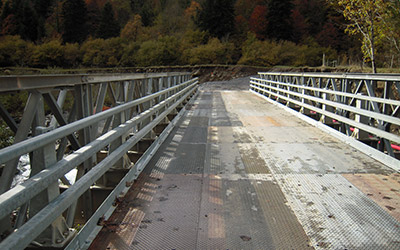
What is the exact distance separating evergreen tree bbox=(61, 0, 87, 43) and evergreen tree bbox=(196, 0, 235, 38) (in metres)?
35.1

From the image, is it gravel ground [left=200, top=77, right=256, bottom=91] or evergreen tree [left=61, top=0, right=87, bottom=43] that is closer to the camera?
gravel ground [left=200, top=77, right=256, bottom=91]

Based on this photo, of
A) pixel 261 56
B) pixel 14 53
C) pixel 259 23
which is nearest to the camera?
pixel 261 56

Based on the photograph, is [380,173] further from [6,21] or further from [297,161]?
[6,21]

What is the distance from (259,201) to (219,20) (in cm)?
6562

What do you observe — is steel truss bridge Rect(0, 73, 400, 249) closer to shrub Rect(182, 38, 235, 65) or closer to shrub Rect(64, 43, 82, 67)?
shrub Rect(182, 38, 235, 65)

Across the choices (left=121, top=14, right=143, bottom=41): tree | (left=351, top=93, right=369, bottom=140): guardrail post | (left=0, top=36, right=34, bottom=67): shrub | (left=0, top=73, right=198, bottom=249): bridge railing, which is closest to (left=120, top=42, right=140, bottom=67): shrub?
(left=121, top=14, right=143, bottom=41): tree

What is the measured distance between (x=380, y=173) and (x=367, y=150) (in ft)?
2.83

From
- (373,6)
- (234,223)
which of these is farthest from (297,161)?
(373,6)

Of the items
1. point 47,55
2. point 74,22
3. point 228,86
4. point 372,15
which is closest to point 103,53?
point 47,55

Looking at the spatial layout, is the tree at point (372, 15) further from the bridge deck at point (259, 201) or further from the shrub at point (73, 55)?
→ the shrub at point (73, 55)

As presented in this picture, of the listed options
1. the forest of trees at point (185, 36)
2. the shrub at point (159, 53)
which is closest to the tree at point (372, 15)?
the forest of trees at point (185, 36)

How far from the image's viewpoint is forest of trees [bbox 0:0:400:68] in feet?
168

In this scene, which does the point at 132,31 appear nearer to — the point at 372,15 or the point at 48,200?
the point at 372,15

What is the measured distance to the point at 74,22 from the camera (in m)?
80.4
